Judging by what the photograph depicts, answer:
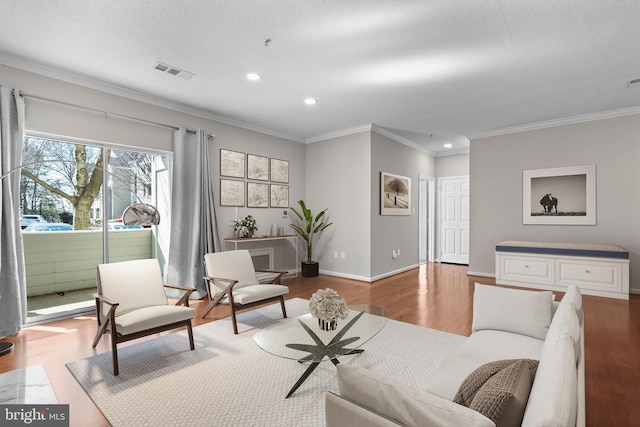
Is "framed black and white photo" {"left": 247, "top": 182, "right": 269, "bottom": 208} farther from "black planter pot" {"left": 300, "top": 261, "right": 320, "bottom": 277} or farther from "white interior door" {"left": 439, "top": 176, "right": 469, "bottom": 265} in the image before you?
"white interior door" {"left": 439, "top": 176, "right": 469, "bottom": 265}

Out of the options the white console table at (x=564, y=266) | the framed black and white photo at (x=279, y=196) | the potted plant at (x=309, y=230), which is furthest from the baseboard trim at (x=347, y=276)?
the white console table at (x=564, y=266)

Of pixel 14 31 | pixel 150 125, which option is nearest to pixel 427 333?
pixel 150 125

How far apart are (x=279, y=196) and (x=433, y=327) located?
370cm

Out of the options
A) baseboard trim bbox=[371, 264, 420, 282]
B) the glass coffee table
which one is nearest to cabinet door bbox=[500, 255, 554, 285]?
baseboard trim bbox=[371, 264, 420, 282]

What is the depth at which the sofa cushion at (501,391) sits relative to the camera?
3.24 ft

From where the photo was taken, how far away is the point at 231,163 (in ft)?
17.9

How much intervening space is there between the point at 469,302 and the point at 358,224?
2225 mm

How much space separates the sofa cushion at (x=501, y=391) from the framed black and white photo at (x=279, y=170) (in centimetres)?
527

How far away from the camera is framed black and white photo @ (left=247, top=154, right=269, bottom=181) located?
575 cm

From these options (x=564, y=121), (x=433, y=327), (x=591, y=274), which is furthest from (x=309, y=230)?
(x=564, y=121)

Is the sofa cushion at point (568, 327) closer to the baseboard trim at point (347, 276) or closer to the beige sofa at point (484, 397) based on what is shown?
the beige sofa at point (484, 397)

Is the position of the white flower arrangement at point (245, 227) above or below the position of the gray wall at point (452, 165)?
below

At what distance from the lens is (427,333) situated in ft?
11.0

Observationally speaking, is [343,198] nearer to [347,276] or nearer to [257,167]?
[347,276]
